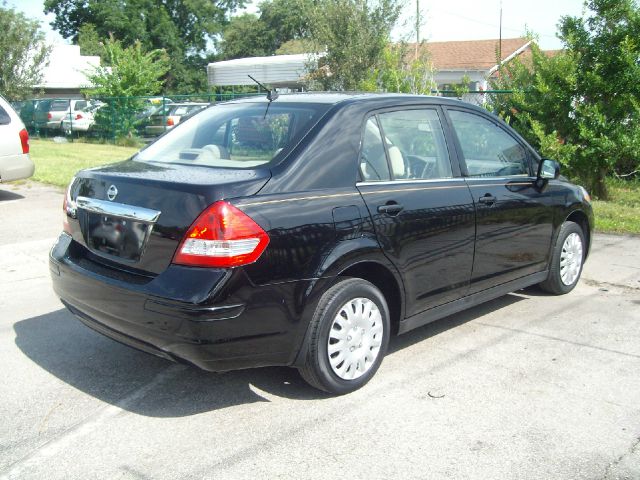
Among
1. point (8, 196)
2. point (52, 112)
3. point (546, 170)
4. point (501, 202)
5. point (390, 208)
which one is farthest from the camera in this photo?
point (52, 112)

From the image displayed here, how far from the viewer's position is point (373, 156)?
436 cm

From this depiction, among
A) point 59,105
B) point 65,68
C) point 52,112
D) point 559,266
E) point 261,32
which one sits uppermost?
point 261,32

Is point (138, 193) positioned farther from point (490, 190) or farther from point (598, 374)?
point (598, 374)

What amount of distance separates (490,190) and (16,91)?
30.3 meters

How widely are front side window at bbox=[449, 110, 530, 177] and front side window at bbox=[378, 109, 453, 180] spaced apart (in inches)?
8.6

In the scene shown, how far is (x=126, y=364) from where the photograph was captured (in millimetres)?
4602

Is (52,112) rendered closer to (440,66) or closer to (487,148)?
(440,66)

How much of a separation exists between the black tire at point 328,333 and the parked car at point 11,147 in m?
9.13

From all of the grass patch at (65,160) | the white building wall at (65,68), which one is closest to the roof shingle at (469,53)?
the white building wall at (65,68)

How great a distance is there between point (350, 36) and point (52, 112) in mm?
18156

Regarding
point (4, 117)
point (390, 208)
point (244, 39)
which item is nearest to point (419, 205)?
point (390, 208)

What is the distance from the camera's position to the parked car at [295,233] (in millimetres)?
3586

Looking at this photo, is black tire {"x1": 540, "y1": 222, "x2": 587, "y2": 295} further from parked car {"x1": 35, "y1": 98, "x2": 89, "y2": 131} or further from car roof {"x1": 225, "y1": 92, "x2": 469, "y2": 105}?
parked car {"x1": 35, "y1": 98, "x2": 89, "y2": 131}

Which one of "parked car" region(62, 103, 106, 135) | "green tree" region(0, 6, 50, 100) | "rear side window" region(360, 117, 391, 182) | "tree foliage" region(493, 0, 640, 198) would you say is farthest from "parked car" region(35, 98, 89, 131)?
"rear side window" region(360, 117, 391, 182)
